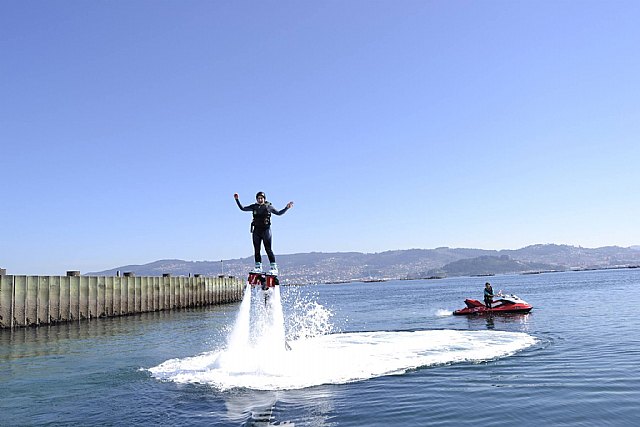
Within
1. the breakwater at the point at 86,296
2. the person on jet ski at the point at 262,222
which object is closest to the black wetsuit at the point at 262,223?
the person on jet ski at the point at 262,222

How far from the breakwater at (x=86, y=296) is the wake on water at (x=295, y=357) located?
68.3 feet

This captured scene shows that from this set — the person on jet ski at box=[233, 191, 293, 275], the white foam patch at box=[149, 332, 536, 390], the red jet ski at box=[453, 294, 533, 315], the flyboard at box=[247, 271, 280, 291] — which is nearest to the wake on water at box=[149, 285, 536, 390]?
the white foam patch at box=[149, 332, 536, 390]

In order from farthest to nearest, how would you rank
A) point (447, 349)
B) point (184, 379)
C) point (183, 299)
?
point (183, 299) → point (447, 349) → point (184, 379)

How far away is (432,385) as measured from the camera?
1429cm

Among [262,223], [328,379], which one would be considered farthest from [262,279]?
[328,379]

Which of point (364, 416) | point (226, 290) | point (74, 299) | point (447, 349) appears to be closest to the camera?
point (364, 416)

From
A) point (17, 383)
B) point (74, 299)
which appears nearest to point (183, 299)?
point (74, 299)

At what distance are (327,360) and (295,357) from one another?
115 centimetres

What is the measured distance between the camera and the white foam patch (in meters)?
15.3

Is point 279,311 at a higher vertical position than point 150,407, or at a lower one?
higher

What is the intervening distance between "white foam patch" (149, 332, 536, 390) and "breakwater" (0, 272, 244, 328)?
68.3 ft

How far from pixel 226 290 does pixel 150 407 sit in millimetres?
69650

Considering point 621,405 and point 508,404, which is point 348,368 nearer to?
point 508,404

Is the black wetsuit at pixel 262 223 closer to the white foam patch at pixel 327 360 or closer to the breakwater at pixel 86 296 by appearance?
the white foam patch at pixel 327 360
